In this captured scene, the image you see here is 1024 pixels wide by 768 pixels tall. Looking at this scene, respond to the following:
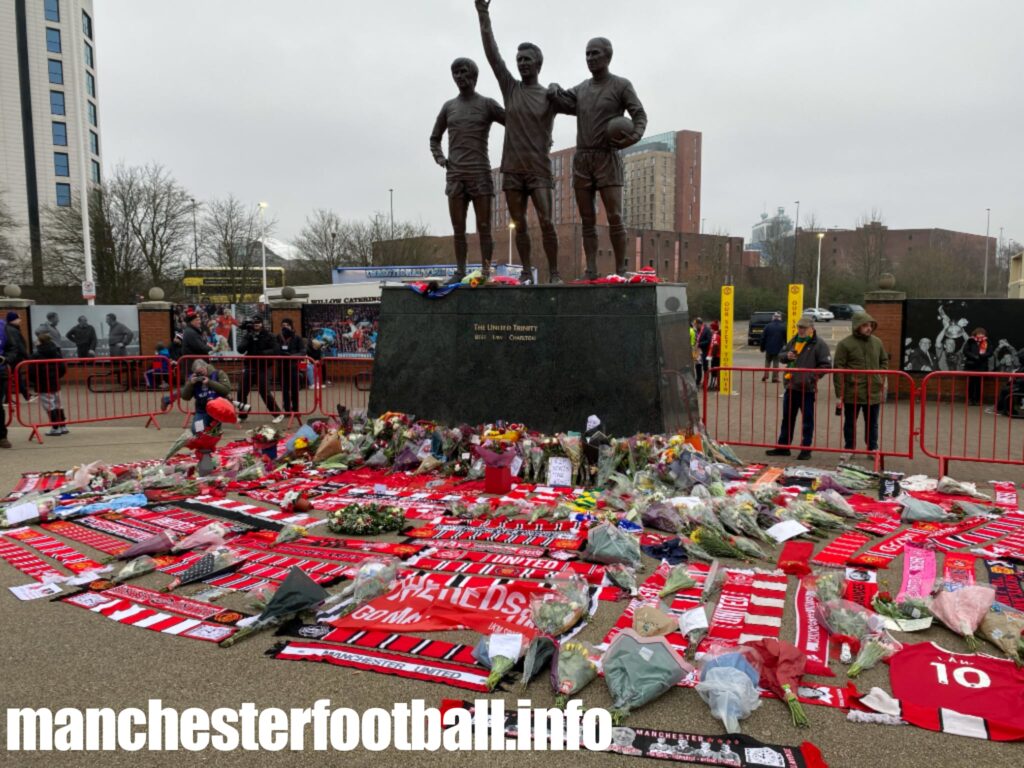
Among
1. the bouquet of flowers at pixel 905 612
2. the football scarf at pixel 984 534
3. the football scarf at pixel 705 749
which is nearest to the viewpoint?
the football scarf at pixel 705 749

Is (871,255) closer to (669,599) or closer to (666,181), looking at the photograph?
(666,181)

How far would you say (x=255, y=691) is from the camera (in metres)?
3.17

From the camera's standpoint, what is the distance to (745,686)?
302 centimetres

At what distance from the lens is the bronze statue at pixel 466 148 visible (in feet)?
26.7

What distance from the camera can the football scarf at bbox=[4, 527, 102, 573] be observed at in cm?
479

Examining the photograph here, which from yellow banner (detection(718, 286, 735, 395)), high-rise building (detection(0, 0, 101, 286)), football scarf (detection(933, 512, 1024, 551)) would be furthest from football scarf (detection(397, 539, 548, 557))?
high-rise building (detection(0, 0, 101, 286))

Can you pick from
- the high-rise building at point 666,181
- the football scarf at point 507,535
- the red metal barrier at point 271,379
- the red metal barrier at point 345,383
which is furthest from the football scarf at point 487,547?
the high-rise building at point 666,181

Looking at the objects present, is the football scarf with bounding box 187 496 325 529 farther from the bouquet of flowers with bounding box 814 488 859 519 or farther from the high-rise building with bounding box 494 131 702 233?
the high-rise building with bounding box 494 131 702 233

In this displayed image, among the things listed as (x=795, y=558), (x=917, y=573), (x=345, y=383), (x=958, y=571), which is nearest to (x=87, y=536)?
(x=795, y=558)

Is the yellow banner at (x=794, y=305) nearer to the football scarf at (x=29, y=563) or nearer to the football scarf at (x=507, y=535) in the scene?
the football scarf at (x=507, y=535)

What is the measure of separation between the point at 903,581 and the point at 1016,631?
89cm

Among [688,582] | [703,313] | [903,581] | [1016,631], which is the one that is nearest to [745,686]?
[688,582]

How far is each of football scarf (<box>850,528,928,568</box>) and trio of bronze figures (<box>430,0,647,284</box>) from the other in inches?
151

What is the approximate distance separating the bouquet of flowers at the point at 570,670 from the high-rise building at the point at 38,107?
60.3 meters
